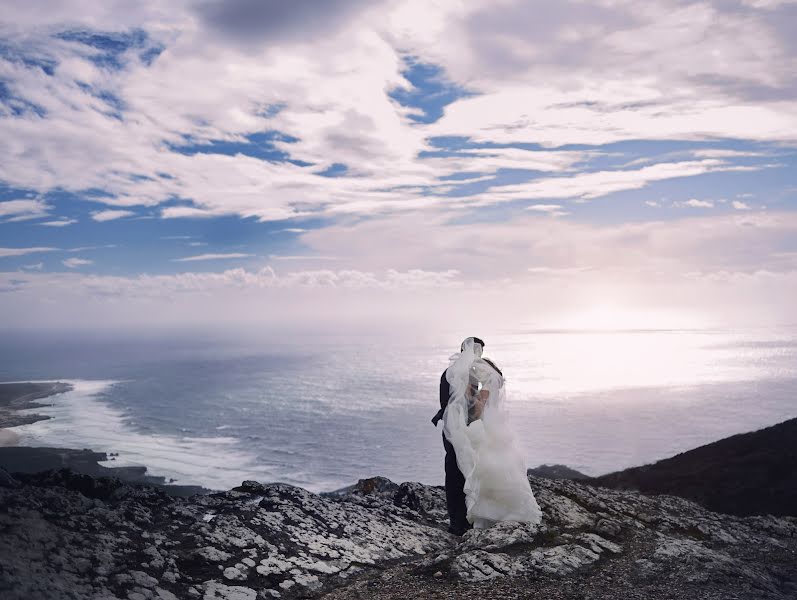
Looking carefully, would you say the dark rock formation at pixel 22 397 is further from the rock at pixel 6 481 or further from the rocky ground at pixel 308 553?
the rocky ground at pixel 308 553

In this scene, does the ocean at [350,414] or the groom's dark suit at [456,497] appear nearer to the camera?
the groom's dark suit at [456,497]

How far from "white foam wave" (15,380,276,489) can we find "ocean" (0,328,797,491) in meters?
0.22

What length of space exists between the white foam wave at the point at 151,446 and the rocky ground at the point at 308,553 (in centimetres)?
4097

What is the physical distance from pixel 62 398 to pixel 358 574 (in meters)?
98.5

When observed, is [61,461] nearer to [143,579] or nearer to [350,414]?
[143,579]

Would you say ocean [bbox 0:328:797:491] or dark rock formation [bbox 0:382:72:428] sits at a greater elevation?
dark rock formation [bbox 0:382:72:428]

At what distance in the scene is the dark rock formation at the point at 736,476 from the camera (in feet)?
62.8

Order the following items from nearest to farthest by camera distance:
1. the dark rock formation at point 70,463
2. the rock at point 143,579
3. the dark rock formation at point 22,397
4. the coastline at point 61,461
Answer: the rock at point 143,579 < the coastline at point 61,461 < the dark rock formation at point 70,463 < the dark rock formation at point 22,397

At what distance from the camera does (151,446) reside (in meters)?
61.2

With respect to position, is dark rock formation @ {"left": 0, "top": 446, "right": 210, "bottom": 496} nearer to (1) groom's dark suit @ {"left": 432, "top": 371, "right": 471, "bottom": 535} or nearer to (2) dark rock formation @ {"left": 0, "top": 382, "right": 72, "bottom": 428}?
(2) dark rock formation @ {"left": 0, "top": 382, "right": 72, "bottom": 428}

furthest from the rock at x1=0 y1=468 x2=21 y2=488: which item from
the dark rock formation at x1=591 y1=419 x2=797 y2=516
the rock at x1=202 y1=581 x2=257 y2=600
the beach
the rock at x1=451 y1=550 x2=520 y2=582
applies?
the beach

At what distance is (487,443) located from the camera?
10.2 meters

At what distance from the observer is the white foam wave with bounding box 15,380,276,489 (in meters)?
50.7

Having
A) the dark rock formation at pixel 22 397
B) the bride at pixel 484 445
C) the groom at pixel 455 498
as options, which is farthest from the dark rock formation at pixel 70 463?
the bride at pixel 484 445
